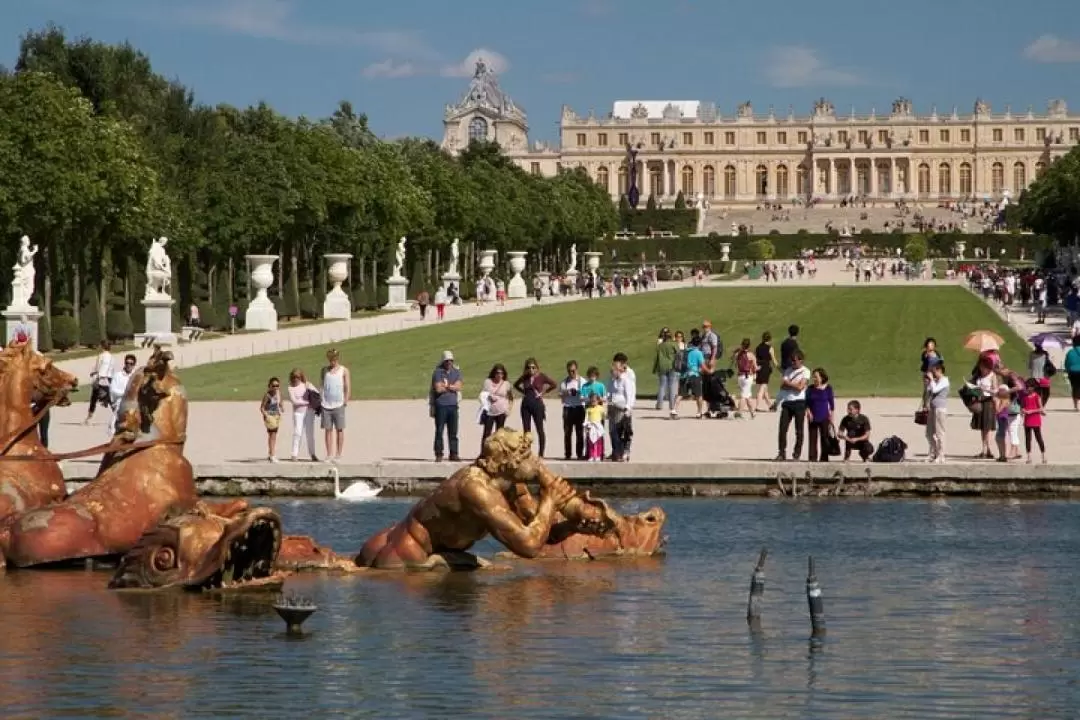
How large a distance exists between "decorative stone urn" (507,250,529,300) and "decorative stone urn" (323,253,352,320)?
72.2 ft

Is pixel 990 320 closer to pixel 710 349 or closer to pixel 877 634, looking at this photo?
pixel 710 349

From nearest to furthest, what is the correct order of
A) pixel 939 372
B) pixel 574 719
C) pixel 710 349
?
1. pixel 574 719
2. pixel 939 372
3. pixel 710 349

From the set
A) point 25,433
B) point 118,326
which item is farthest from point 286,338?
point 25,433

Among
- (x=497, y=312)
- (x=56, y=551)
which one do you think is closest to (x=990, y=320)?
(x=497, y=312)

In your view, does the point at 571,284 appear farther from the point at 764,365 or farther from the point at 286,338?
the point at 764,365

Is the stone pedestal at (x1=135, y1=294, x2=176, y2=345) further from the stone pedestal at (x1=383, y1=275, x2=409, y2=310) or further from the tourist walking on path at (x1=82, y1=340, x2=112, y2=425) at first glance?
the stone pedestal at (x1=383, y1=275, x2=409, y2=310)

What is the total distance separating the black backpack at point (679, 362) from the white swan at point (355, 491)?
923 centimetres

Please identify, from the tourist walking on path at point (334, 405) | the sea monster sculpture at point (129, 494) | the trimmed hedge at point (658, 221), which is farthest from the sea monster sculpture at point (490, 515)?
the trimmed hedge at point (658, 221)

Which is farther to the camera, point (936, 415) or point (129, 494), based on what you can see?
point (936, 415)

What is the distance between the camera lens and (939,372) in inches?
933

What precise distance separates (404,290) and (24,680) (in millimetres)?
66770

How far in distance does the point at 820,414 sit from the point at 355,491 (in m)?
4.72

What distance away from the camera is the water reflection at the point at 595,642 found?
487 inches

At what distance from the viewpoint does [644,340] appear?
5247 centimetres
